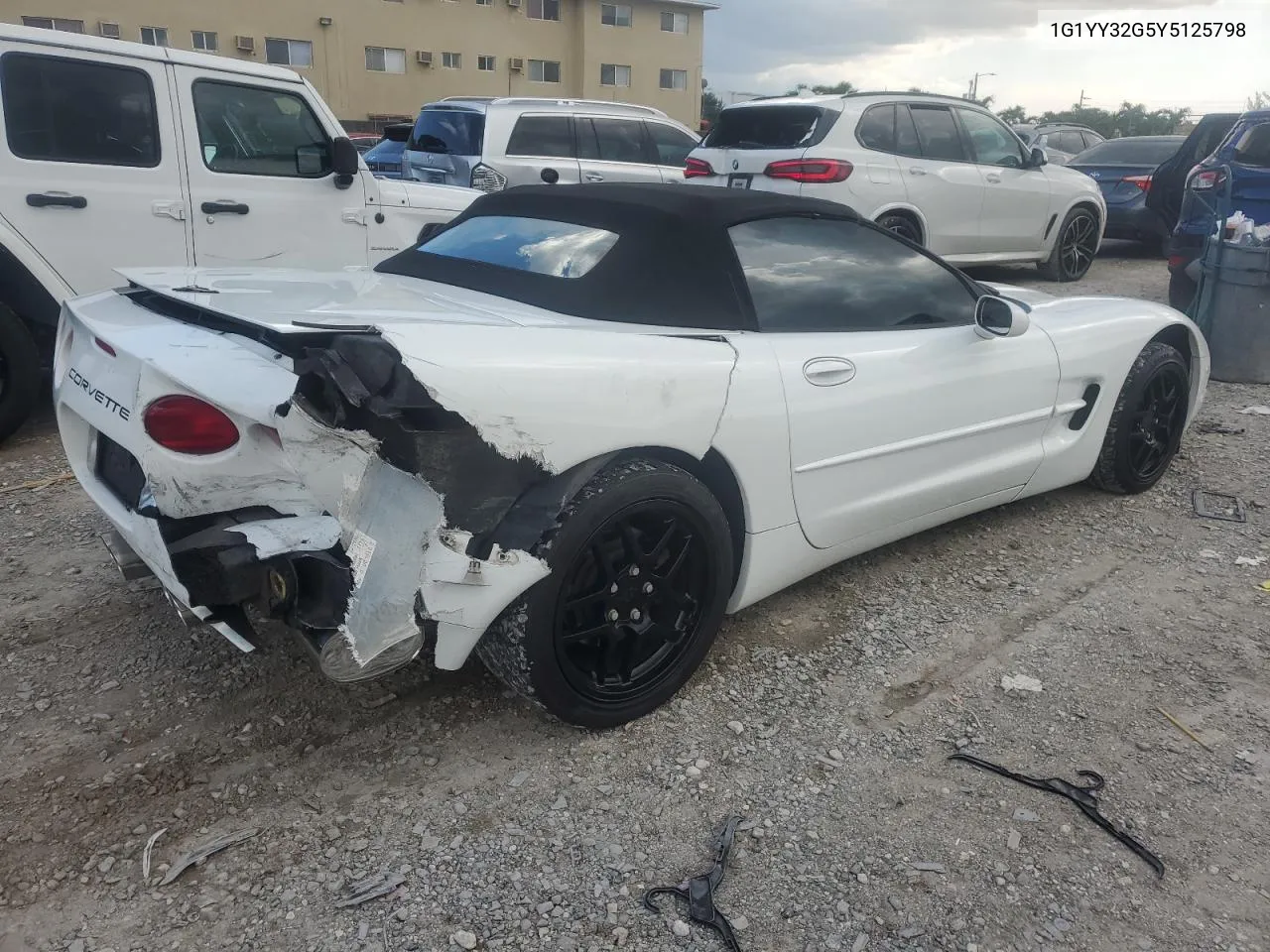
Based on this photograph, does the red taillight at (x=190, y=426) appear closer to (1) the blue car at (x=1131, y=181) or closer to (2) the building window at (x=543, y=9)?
(1) the blue car at (x=1131, y=181)

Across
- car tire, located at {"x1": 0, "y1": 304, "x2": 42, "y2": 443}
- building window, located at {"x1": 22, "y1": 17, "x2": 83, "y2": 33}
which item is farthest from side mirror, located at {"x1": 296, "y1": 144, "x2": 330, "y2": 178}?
building window, located at {"x1": 22, "y1": 17, "x2": 83, "y2": 33}

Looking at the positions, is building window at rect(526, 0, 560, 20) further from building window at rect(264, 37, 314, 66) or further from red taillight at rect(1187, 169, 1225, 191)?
red taillight at rect(1187, 169, 1225, 191)

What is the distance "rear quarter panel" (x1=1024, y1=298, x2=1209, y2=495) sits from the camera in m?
3.98

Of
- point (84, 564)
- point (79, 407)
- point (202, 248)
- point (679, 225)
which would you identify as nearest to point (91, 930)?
point (79, 407)

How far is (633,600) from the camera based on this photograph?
8.77 ft

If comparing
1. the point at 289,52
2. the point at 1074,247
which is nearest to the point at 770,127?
the point at 1074,247

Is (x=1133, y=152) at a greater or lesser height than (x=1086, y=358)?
greater

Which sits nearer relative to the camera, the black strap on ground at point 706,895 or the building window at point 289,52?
the black strap on ground at point 706,895

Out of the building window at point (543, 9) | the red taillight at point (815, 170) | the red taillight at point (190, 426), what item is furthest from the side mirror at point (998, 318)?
the building window at point (543, 9)

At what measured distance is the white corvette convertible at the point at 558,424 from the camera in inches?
88.0

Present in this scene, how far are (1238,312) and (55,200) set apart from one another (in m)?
7.39

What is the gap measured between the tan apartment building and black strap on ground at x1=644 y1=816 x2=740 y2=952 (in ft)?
89.6

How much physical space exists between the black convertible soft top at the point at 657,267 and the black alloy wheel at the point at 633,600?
2.13 ft

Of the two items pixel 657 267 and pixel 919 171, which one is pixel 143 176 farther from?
pixel 919 171
